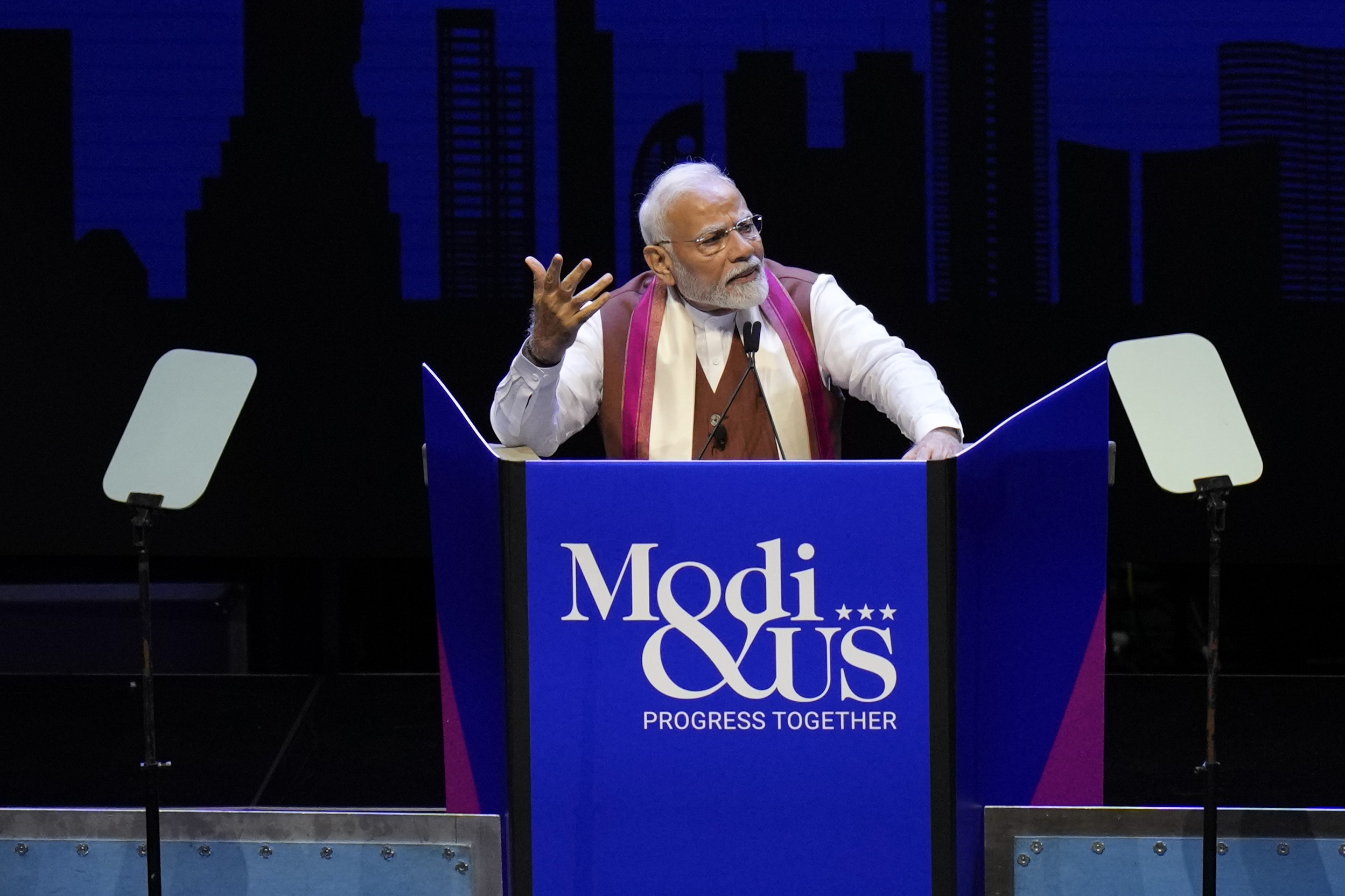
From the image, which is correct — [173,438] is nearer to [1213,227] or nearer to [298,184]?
[298,184]

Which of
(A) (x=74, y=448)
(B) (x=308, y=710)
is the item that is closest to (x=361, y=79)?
(A) (x=74, y=448)

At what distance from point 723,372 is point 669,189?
30cm

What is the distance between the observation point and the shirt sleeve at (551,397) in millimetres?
2371

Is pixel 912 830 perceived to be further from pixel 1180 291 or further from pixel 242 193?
pixel 242 193

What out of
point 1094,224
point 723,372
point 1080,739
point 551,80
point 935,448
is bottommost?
point 1080,739

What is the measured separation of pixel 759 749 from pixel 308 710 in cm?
264

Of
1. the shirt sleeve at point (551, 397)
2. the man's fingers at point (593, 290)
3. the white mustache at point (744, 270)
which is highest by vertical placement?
the white mustache at point (744, 270)

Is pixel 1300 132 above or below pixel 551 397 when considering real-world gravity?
above

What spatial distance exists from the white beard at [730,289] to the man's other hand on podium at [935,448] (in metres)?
0.48

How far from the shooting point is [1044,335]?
424 centimetres

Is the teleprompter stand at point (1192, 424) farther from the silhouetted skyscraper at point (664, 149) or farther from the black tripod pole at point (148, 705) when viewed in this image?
the silhouetted skyscraper at point (664, 149)

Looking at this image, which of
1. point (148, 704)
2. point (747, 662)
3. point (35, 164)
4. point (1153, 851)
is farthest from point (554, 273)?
point (35, 164)

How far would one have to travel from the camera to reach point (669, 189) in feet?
8.48

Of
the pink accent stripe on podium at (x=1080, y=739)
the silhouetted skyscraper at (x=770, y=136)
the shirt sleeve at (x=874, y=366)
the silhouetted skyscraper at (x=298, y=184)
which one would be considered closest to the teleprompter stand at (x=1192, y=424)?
the pink accent stripe on podium at (x=1080, y=739)
